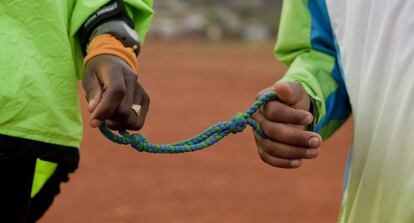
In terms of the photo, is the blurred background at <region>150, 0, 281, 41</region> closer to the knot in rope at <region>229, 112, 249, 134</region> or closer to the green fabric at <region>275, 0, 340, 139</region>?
the green fabric at <region>275, 0, 340, 139</region>

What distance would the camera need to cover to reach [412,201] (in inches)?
77.4

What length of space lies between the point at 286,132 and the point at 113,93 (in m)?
0.41

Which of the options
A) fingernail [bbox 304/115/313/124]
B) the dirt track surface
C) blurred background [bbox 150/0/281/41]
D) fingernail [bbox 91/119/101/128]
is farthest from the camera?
blurred background [bbox 150/0/281/41]

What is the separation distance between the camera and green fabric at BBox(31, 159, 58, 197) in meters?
2.33

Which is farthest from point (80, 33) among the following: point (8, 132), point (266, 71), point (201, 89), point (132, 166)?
point (266, 71)

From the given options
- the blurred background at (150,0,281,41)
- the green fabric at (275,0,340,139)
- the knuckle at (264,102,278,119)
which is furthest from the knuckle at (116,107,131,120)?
the blurred background at (150,0,281,41)

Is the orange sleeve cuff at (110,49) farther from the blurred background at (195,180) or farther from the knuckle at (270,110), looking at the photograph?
the blurred background at (195,180)

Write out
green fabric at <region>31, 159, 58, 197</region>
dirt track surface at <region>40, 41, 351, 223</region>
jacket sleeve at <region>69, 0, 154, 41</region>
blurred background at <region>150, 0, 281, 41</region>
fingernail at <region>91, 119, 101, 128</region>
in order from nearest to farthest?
fingernail at <region>91, 119, 101, 128</region> → jacket sleeve at <region>69, 0, 154, 41</region> → green fabric at <region>31, 159, 58, 197</region> → dirt track surface at <region>40, 41, 351, 223</region> → blurred background at <region>150, 0, 281, 41</region>

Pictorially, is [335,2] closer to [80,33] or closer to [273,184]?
[80,33]

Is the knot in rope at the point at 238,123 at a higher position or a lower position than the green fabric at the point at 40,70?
higher

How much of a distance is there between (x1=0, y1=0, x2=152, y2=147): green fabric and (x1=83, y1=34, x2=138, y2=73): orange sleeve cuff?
6cm

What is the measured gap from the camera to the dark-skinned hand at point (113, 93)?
189 centimetres

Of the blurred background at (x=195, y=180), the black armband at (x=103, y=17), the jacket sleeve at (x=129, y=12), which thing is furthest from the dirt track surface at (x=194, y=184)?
the black armband at (x=103, y=17)

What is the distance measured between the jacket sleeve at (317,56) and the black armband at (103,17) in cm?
45
